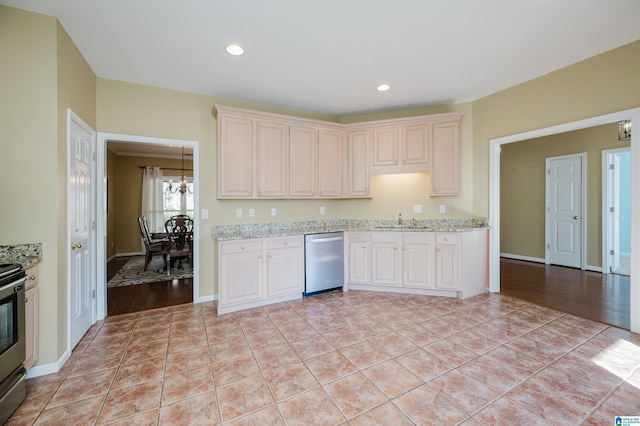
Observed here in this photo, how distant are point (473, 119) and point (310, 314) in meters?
3.60

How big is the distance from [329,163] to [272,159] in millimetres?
914

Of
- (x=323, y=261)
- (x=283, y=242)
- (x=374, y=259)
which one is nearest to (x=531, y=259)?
(x=374, y=259)

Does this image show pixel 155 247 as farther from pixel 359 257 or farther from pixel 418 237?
pixel 418 237

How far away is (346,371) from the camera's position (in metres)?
2.11

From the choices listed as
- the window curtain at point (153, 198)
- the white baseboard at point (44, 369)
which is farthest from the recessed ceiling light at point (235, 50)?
the window curtain at point (153, 198)

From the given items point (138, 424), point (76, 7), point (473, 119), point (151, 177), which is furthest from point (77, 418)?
point (151, 177)

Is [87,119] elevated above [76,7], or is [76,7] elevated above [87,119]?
[76,7]

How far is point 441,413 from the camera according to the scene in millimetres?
1679

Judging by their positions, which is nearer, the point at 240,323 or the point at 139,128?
the point at 240,323

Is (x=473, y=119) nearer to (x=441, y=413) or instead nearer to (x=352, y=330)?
(x=352, y=330)

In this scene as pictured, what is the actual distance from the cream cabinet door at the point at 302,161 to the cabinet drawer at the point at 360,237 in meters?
0.85

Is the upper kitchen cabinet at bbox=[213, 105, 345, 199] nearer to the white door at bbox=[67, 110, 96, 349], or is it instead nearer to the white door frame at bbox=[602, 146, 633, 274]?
the white door at bbox=[67, 110, 96, 349]

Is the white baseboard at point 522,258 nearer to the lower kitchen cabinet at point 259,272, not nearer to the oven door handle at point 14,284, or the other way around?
the lower kitchen cabinet at point 259,272

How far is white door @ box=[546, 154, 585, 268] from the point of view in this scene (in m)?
5.25
